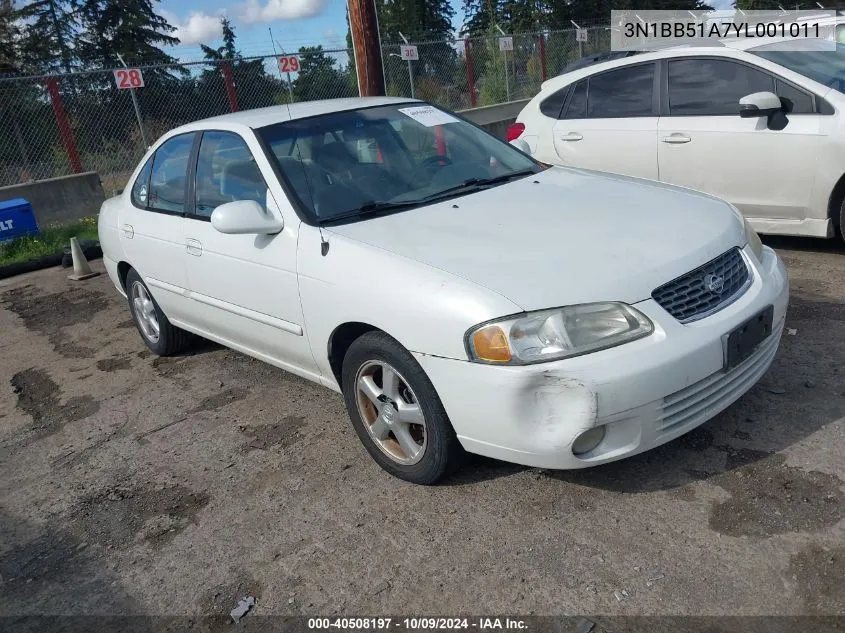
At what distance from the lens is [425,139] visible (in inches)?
166

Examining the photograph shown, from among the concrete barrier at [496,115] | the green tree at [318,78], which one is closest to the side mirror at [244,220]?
the green tree at [318,78]

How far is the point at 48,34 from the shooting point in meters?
32.2

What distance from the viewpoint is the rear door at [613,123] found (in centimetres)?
628

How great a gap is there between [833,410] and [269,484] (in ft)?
8.48

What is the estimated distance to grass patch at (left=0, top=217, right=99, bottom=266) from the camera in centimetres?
955

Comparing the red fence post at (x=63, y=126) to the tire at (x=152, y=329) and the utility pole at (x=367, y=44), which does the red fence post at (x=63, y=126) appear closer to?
the utility pole at (x=367, y=44)

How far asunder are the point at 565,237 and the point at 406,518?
1.32 meters

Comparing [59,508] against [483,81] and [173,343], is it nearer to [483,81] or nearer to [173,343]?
[173,343]

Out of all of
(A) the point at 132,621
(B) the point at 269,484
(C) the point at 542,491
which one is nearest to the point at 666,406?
(C) the point at 542,491

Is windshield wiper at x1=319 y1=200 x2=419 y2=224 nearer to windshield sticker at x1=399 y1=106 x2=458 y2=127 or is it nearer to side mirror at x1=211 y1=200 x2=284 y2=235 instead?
side mirror at x1=211 y1=200 x2=284 y2=235

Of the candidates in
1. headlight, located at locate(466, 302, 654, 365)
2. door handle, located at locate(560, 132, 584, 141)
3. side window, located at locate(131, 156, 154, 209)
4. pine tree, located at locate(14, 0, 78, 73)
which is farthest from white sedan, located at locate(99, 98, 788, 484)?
pine tree, located at locate(14, 0, 78, 73)

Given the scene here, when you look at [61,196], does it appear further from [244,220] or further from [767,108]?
[767,108]

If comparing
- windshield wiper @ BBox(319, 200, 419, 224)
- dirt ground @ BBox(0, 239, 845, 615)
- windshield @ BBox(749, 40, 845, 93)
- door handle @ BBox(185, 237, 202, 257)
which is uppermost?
windshield @ BBox(749, 40, 845, 93)

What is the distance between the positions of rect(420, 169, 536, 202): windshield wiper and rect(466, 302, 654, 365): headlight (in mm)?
1199
